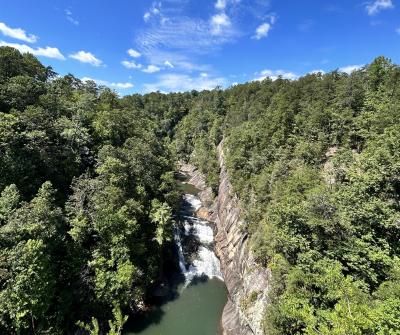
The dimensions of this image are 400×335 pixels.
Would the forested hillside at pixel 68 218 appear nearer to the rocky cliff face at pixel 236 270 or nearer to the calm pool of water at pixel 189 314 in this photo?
the calm pool of water at pixel 189 314

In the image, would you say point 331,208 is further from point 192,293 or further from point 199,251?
point 199,251

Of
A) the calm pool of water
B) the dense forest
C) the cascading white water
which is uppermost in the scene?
the dense forest

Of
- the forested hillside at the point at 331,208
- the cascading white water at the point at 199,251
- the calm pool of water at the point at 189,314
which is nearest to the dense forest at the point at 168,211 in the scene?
the forested hillside at the point at 331,208

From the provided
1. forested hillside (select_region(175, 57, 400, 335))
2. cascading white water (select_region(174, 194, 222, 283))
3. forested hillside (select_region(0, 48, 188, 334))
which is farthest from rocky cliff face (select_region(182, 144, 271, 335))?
forested hillside (select_region(0, 48, 188, 334))

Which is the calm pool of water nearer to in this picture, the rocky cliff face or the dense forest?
the rocky cliff face

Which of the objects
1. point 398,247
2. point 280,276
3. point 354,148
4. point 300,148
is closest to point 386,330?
point 398,247

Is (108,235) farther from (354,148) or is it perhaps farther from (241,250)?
(354,148)
